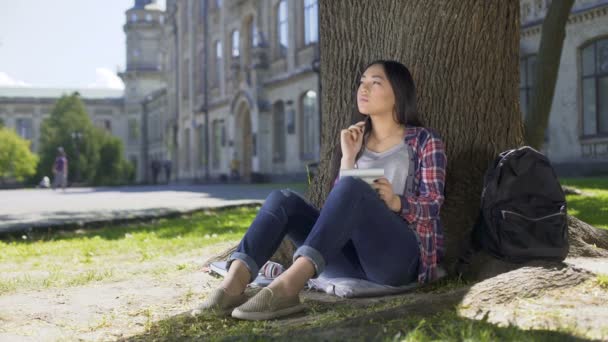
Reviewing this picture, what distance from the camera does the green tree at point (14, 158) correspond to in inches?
2542

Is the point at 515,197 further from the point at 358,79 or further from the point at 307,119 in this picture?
the point at 307,119

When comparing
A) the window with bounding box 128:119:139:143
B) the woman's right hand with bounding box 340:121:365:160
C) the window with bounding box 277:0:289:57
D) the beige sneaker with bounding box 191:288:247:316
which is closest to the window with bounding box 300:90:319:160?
the window with bounding box 277:0:289:57

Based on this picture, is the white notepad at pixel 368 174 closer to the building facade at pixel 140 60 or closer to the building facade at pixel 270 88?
the building facade at pixel 270 88

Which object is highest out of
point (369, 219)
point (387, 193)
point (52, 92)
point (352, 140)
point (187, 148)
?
point (52, 92)

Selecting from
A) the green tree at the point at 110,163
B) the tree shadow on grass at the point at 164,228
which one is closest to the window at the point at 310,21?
the tree shadow on grass at the point at 164,228

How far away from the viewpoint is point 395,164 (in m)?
4.06

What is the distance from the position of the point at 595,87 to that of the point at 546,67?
9560 mm

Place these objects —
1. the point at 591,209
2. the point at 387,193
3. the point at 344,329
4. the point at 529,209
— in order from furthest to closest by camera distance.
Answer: the point at 591,209
the point at 529,209
the point at 387,193
the point at 344,329

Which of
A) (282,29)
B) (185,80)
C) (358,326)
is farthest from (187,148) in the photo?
(358,326)

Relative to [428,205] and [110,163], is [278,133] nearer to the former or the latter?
[428,205]

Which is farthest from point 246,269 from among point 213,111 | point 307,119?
point 213,111

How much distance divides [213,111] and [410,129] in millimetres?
37107

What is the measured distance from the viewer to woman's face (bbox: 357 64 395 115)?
161 inches

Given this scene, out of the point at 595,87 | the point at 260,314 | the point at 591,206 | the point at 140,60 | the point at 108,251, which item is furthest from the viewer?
the point at 140,60
